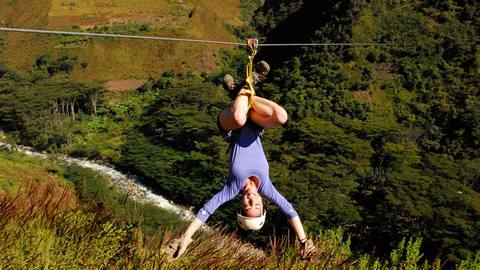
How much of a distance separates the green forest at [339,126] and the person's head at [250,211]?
16599 millimetres

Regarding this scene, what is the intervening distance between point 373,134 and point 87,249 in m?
31.1

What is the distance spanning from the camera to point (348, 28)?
46438mm

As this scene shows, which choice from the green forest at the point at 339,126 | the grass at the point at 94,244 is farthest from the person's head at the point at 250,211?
the green forest at the point at 339,126

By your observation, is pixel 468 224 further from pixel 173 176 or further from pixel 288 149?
pixel 173 176

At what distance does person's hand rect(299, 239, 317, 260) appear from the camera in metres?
2.97

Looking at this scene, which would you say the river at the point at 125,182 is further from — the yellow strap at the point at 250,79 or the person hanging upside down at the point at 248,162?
the yellow strap at the point at 250,79

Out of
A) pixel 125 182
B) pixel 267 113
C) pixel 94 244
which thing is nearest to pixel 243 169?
pixel 267 113

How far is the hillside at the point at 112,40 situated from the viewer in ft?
181

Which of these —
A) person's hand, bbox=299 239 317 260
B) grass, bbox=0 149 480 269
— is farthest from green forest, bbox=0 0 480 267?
grass, bbox=0 149 480 269

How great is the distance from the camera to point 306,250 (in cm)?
302

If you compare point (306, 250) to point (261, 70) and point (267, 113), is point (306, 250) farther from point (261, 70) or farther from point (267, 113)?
point (261, 70)

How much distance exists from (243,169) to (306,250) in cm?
67

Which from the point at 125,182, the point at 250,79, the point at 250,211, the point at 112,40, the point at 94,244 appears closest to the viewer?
the point at 94,244

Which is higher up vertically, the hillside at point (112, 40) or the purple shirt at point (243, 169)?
the purple shirt at point (243, 169)
